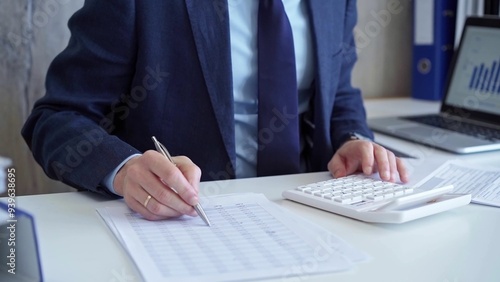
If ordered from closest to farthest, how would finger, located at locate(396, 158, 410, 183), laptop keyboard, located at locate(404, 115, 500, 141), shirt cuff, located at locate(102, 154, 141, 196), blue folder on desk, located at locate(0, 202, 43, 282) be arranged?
blue folder on desk, located at locate(0, 202, 43, 282)
shirt cuff, located at locate(102, 154, 141, 196)
finger, located at locate(396, 158, 410, 183)
laptop keyboard, located at locate(404, 115, 500, 141)

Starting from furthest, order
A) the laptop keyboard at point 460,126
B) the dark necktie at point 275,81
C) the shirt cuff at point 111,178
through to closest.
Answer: the laptop keyboard at point 460,126 < the dark necktie at point 275,81 < the shirt cuff at point 111,178

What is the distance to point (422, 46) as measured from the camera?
6.59 feet

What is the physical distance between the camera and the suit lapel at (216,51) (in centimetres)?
113

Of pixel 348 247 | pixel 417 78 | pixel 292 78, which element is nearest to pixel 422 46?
pixel 417 78

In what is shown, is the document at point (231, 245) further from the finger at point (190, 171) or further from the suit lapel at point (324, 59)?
the suit lapel at point (324, 59)

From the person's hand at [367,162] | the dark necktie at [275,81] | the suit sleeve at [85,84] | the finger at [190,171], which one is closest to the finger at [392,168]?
the person's hand at [367,162]

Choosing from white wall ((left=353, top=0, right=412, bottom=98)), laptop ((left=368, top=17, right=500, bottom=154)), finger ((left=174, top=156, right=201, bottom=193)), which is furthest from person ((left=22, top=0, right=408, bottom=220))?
white wall ((left=353, top=0, right=412, bottom=98))

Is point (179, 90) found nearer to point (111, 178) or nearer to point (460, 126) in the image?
point (111, 178)

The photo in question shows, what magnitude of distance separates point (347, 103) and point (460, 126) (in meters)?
0.35

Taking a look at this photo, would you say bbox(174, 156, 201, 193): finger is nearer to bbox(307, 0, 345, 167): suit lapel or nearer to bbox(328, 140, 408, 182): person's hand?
bbox(328, 140, 408, 182): person's hand

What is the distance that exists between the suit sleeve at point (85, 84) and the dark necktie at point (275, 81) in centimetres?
24

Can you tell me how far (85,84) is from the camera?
3.68ft

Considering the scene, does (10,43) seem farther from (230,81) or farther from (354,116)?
(354,116)

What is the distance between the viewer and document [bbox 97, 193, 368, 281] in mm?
677
